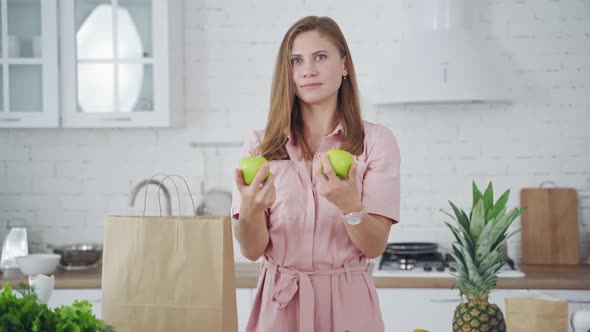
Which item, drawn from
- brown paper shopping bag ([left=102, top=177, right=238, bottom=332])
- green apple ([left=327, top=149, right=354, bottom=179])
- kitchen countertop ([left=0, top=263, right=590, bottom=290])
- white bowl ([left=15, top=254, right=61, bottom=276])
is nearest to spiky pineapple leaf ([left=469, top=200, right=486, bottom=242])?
green apple ([left=327, top=149, right=354, bottom=179])

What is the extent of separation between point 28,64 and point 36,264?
103 cm

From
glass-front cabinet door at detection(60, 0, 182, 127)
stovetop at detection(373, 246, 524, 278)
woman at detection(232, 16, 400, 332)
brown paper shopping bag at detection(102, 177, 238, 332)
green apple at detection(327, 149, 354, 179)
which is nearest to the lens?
brown paper shopping bag at detection(102, 177, 238, 332)

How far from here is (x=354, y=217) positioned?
5.56 feet

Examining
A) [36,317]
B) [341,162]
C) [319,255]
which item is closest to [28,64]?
[319,255]

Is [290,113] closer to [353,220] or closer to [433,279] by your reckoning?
[353,220]

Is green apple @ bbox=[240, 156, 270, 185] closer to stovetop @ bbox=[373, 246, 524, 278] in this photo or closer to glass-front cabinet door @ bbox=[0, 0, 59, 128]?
stovetop @ bbox=[373, 246, 524, 278]

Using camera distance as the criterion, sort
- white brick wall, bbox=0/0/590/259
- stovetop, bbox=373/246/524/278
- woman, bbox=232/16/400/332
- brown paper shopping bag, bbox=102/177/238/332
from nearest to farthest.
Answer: brown paper shopping bag, bbox=102/177/238/332 < woman, bbox=232/16/400/332 < stovetop, bbox=373/246/524/278 < white brick wall, bbox=0/0/590/259

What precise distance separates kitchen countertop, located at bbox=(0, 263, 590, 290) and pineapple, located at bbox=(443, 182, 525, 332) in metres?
1.42

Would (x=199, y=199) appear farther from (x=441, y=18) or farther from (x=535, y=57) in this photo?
(x=535, y=57)

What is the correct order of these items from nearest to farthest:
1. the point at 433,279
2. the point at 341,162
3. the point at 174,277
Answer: the point at 174,277 → the point at 341,162 → the point at 433,279

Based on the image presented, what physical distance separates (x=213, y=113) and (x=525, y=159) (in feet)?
5.51

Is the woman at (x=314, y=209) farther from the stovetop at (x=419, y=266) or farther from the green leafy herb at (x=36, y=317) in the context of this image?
the stovetop at (x=419, y=266)

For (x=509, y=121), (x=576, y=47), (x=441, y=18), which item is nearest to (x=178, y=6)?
(x=441, y=18)

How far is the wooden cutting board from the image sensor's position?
11.5 feet
